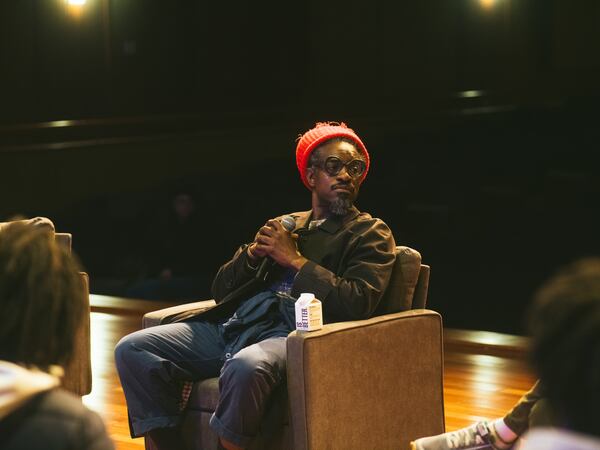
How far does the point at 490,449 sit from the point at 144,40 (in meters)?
7.01

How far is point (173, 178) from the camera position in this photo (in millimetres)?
9141

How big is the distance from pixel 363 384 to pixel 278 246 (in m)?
0.53

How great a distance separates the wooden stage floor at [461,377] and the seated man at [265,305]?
59 centimetres

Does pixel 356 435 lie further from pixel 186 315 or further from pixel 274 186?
pixel 274 186

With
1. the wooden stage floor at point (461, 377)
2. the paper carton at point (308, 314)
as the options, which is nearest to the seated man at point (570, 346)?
the paper carton at point (308, 314)

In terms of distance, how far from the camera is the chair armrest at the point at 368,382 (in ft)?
10.4

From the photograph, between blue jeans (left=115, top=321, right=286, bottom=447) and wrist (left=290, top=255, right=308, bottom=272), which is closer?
blue jeans (left=115, top=321, right=286, bottom=447)

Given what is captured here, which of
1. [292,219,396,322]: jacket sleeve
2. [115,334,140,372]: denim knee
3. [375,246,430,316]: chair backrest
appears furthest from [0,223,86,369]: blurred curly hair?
[375,246,430,316]: chair backrest

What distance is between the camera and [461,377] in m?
5.21

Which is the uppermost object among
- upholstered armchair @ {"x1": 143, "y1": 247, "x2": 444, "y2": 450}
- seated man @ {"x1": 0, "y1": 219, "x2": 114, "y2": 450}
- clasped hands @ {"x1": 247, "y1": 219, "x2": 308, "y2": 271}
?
seated man @ {"x1": 0, "y1": 219, "x2": 114, "y2": 450}

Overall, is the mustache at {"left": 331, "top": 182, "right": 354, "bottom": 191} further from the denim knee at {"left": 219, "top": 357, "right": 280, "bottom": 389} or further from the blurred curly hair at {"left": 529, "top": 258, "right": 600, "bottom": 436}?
the blurred curly hair at {"left": 529, "top": 258, "right": 600, "bottom": 436}

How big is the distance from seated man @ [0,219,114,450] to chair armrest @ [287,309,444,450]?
160 centimetres

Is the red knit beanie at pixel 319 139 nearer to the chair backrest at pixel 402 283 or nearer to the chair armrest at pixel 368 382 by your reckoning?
the chair backrest at pixel 402 283

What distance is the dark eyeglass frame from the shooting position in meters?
3.59
